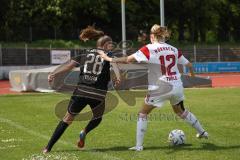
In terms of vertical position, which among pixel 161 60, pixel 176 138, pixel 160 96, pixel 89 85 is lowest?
pixel 176 138

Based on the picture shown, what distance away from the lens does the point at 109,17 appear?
51531 millimetres

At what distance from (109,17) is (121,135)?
1625 inches

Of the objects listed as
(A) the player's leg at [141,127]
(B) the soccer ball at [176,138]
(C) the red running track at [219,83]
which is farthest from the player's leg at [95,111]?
(C) the red running track at [219,83]

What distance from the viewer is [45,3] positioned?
47.9 meters

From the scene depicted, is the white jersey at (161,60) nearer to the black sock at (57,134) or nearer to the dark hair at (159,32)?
the dark hair at (159,32)

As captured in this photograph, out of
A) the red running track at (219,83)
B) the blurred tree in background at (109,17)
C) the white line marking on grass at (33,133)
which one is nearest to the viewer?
the white line marking on grass at (33,133)

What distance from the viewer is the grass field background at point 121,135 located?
339 inches

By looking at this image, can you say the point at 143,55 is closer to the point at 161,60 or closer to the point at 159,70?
the point at 161,60

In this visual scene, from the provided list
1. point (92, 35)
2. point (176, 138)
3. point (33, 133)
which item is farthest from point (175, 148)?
point (33, 133)

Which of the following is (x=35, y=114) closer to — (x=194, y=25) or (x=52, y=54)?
(x=52, y=54)

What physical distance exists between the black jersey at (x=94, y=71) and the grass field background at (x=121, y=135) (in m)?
1.11

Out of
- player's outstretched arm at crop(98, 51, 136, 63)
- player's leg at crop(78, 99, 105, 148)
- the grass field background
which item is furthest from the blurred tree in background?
player's outstretched arm at crop(98, 51, 136, 63)

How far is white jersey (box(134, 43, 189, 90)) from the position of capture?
341 inches

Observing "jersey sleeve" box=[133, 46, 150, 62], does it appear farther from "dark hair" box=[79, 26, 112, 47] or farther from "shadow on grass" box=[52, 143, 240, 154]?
"shadow on grass" box=[52, 143, 240, 154]
